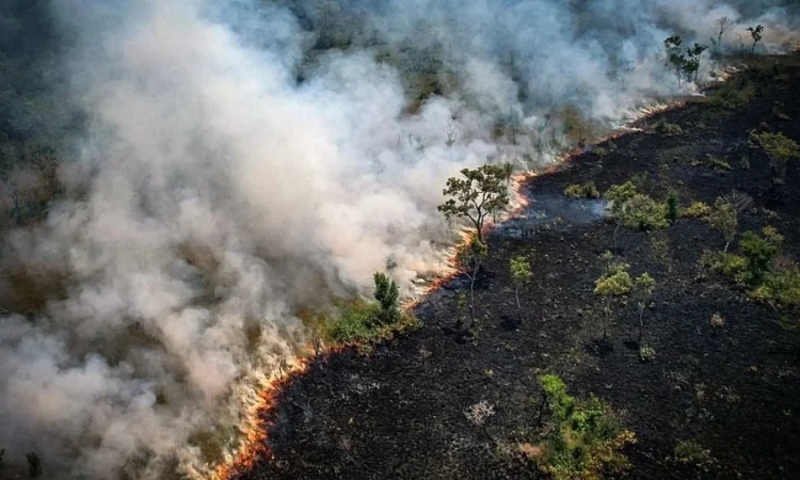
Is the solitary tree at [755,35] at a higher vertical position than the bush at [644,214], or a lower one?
higher

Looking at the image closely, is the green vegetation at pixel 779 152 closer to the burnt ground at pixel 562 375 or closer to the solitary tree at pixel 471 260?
the burnt ground at pixel 562 375

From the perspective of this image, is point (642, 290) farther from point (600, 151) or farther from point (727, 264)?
point (600, 151)

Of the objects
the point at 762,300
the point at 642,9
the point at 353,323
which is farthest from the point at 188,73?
the point at 642,9

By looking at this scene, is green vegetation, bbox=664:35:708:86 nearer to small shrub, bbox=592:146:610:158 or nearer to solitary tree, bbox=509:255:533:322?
small shrub, bbox=592:146:610:158

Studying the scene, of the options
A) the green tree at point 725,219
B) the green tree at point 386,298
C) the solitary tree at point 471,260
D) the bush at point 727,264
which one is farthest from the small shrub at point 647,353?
the green tree at point 386,298

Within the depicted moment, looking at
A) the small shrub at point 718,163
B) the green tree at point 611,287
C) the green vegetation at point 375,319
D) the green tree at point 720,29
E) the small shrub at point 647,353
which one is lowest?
the small shrub at point 647,353

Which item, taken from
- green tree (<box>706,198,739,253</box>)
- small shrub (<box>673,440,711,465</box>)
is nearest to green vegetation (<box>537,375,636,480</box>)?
small shrub (<box>673,440,711,465</box>)
